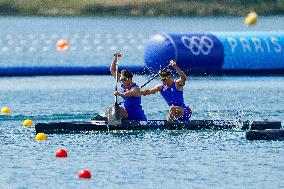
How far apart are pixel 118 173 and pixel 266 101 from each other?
15.0 m

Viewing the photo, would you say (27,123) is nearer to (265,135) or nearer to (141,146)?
(141,146)

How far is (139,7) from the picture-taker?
111562 mm

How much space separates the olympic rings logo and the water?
61.5 inches

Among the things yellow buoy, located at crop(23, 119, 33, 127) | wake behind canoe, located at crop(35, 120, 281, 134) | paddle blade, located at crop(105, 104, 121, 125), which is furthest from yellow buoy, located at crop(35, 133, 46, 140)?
yellow buoy, located at crop(23, 119, 33, 127)

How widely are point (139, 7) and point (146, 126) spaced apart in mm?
82119

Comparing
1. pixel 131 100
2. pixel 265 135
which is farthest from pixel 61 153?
pixel 265 135

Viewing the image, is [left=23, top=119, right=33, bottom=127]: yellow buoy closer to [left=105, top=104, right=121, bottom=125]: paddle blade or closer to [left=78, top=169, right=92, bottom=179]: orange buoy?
[left=105, top=104, right=121, bottom=125]: paddle blade

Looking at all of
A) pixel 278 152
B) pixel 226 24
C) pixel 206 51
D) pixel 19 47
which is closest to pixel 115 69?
pixel 278 152

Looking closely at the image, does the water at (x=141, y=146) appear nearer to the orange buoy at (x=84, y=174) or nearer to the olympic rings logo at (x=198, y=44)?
the orange buoy at (x=84, y=174)

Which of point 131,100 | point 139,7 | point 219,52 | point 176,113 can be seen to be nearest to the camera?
point 131,100

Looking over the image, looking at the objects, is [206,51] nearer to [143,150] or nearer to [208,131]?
[208,131]

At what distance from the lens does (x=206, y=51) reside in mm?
45656

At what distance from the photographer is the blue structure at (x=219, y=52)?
147 feet

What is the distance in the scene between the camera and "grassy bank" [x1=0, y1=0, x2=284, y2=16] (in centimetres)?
11006
